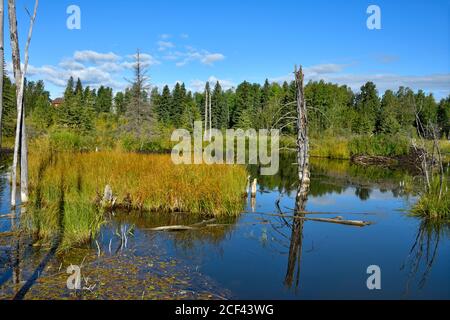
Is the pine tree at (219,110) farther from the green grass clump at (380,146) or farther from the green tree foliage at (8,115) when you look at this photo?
the green grass clump at (380,146)

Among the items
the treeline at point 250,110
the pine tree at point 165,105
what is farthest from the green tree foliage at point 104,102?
the pine tree at point 165,105

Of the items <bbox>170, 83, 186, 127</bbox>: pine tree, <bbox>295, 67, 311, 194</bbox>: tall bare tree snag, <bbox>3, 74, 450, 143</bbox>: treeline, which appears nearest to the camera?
<bbox>295, 67, 311, 194</bbox>: tall bare tree snag

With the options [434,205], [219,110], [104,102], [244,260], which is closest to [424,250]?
[434,205]

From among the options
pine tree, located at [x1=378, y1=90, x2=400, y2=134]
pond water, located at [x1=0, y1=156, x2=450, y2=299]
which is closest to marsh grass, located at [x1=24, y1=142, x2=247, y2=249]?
pond water, located at [x1=0, y1=156, x2=450, y2=299]

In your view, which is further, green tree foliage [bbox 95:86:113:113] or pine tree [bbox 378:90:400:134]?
green tree foliage [bbox 95:86:113:113]

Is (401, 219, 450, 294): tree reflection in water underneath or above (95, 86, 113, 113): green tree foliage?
underneath

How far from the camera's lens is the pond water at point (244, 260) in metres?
5.23

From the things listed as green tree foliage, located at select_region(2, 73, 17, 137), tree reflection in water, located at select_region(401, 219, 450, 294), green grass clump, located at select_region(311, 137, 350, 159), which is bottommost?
tree reflection in water, located at select_region(401, 219, 450, 294)

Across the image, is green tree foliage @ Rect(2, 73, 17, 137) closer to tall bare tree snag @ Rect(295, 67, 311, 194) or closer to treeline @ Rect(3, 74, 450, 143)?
treeline @ Rect(3, 74, 450, 143)

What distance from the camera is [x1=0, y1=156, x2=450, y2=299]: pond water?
206 inches

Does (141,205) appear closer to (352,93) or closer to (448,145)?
(448,145)

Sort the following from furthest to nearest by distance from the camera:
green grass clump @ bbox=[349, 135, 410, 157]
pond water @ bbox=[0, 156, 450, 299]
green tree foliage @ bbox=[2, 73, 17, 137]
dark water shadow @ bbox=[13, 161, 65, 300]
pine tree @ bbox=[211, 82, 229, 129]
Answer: pine tree @ bbox=[211, 82, 229, 129] → green tree foliage @ bbox=[2, 73, 17, 137] → green grass clump @ bbox=[349, 135, 410, 157] → pond water @ bbox=[0, 156, 450, 299] → dark water shadow @ bbox=[13, 161, 65, 300]
